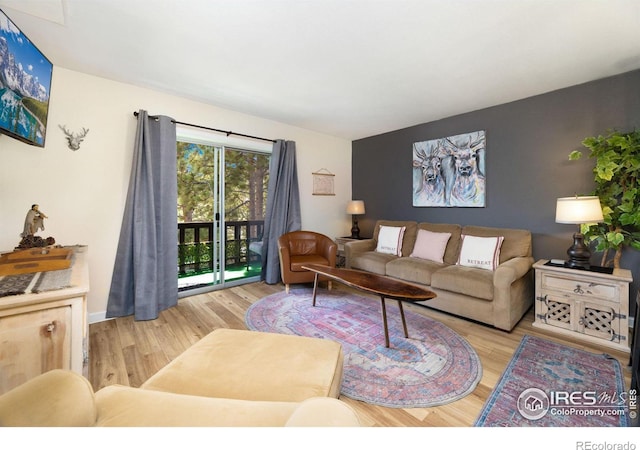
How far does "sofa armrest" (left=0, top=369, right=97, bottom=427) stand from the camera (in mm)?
580

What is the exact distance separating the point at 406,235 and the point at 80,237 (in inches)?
144

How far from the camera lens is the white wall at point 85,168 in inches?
81.1

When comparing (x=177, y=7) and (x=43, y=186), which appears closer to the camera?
(x=177, y=7)

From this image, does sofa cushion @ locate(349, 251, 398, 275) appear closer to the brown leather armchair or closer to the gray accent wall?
the brown leather armchair

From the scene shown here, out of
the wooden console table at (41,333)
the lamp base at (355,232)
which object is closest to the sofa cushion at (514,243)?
the lamp base at (355,232)

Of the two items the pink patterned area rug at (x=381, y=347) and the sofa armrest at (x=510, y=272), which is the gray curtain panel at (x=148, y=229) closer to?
the pink patterned area rug at (x=381, y=347)

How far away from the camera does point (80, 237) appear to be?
7.72 ft

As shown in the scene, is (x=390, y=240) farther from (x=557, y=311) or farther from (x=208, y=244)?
(x=208, y=244)

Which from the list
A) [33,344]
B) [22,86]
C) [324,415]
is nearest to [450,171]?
[324,415]

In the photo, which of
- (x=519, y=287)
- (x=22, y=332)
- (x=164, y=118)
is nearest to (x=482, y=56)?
(x=519, y=287)

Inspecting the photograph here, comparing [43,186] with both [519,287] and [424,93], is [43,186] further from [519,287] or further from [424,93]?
[519,287]

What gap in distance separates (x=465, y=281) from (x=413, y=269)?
0.54 metres

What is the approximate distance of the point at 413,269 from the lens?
2.84m

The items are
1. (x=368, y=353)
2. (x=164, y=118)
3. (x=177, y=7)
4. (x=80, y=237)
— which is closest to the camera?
(x=177, y=7)
